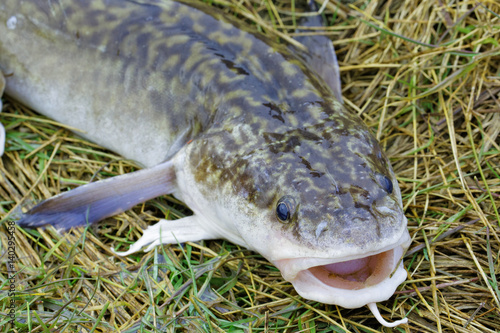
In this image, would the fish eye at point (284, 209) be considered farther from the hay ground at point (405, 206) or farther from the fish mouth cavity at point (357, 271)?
the hay ground at point (405, 206)

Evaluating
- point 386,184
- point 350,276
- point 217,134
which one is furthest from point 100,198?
point 386,184

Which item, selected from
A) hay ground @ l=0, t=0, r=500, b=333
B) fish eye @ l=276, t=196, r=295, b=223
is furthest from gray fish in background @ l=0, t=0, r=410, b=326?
hay ground @ l=0, t=0, r=500, b=333

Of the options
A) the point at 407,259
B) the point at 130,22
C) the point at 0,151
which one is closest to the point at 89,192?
the point at 0,151

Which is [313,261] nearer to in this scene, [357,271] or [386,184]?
[357,271]

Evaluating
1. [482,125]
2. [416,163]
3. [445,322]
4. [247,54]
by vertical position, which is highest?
[247,54]

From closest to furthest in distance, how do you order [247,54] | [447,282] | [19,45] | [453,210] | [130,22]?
[447,282]
[453,210]
[247,54]
[130,22]
[19,45]

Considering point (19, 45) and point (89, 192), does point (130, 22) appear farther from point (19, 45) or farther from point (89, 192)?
point (89, 192)

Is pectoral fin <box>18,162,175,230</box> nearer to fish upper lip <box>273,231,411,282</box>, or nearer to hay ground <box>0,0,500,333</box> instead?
hay ground <box>0,0,500,333</box>
